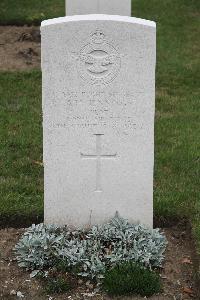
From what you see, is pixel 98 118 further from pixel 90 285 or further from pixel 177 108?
pixel 177 108

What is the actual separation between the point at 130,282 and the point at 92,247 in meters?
0.47

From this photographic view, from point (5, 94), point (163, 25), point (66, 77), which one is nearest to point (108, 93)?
point (66, 77)

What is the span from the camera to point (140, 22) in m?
4.89

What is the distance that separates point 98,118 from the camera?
5113mm

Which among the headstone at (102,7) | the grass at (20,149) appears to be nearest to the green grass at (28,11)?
the headstone at (102,7)

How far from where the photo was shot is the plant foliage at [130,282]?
4.81 meters

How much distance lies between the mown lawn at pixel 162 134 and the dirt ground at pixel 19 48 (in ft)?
1.33

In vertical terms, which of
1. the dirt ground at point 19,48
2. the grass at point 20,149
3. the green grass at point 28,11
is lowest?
the grass at point 20,149

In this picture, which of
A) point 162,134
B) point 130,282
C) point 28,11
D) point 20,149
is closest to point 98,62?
point 130,282

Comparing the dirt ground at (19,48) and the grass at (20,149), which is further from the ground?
the dirt ground at (19,48)

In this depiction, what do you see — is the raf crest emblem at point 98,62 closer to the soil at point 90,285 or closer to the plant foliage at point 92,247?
the plant foliage at point 92,247

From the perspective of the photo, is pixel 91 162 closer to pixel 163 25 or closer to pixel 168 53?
pixel 168 53

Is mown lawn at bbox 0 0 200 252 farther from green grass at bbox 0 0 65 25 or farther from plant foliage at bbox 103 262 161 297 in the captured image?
plant foliage at bbox 103 262 161 297

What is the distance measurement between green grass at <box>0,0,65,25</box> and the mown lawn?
52 millimetres
